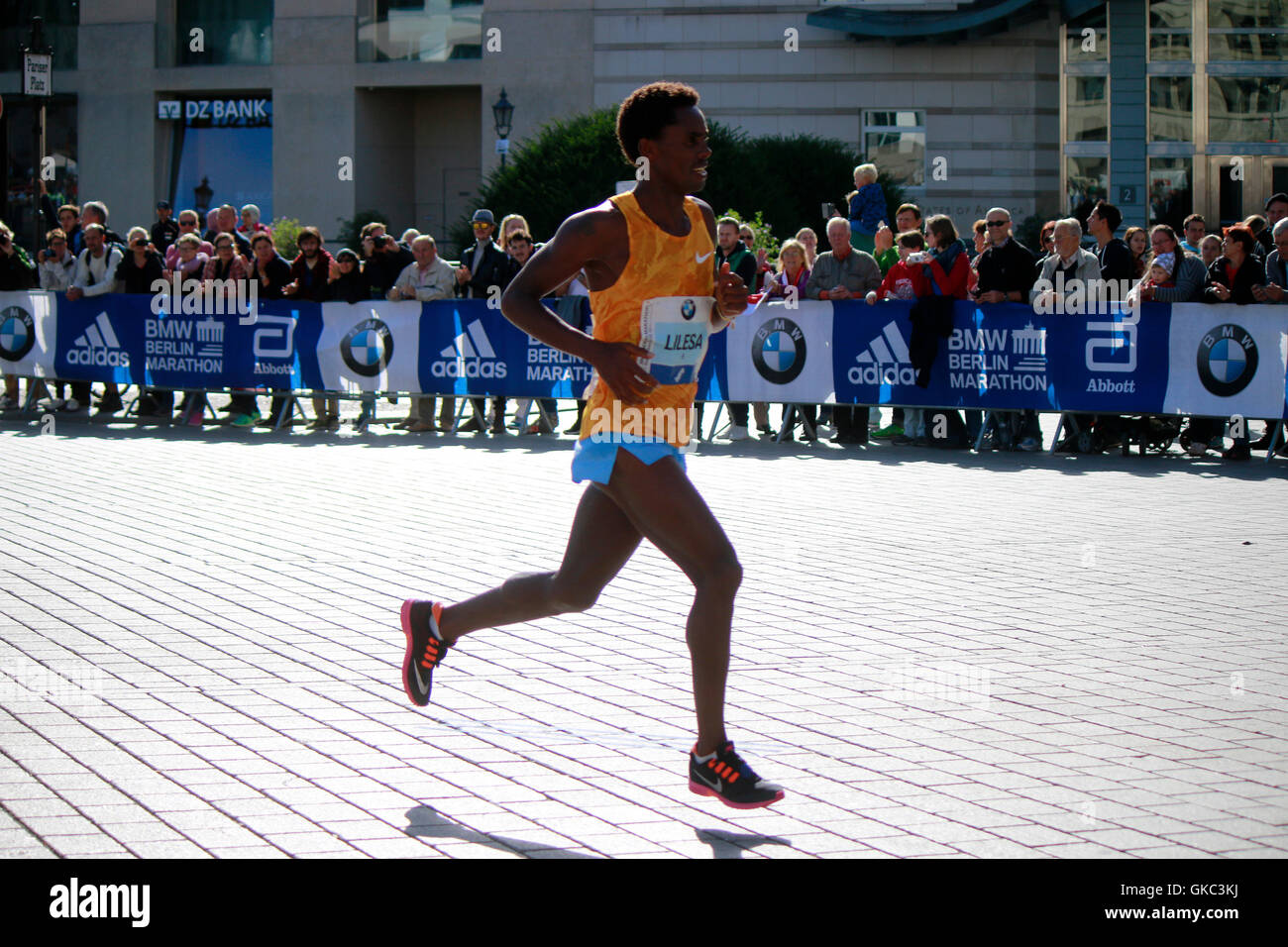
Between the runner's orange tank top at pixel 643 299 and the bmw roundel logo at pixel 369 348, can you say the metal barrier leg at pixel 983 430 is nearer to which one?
the bmw roundel logo at pixel 369 348

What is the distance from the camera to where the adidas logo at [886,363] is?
15.3m

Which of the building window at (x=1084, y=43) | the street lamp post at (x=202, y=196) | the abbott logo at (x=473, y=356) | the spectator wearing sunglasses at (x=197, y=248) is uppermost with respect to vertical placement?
the building window at (x=1084, y=43)

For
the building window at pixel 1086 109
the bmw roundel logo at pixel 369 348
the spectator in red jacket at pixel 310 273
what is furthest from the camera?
the building window at pixel 1086 109

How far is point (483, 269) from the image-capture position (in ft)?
55.7

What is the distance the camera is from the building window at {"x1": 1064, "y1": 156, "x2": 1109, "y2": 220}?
44.0 meters

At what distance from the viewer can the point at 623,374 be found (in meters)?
4.69

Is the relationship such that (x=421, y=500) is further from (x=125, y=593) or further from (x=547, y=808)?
(x=547, y=808)

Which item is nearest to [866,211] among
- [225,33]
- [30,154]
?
[225,33]

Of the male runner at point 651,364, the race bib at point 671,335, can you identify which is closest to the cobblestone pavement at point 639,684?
the male runner at point 651,364

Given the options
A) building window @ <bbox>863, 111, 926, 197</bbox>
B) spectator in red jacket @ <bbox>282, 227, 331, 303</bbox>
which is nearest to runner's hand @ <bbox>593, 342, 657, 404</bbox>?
spectator in red jacket @ <bbox>282, 227, 331, 303</bbox>

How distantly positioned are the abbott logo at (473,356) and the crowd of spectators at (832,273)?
37cm

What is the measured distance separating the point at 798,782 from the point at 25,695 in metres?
2.93
